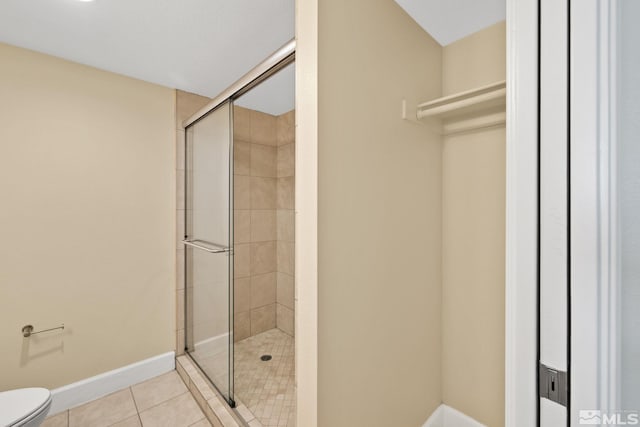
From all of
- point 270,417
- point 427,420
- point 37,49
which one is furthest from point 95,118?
point 427,420

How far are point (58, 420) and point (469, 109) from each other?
2.89m

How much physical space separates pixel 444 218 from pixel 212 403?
5.87ft

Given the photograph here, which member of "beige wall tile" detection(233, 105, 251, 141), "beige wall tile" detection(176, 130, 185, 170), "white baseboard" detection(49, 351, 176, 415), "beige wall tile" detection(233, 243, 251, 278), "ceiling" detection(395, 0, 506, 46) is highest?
"ceiling" detection(395, 0, 506, 46)

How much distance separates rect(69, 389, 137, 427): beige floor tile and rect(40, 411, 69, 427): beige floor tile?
0.7 inches

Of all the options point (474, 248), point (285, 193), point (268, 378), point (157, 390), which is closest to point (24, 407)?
point (157, 390)

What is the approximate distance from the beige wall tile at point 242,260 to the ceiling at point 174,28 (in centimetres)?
150

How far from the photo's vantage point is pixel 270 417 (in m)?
1.56

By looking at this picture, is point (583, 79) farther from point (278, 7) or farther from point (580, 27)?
point (278, 7)

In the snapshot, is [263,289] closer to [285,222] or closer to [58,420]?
[285,222]

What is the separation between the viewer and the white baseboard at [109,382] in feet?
5.35

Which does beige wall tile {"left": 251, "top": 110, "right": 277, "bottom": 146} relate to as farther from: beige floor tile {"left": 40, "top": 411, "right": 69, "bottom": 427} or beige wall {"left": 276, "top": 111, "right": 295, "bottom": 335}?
beige floor tile {"left": 40, "top": 411, "right": 69, "bottom": 427}

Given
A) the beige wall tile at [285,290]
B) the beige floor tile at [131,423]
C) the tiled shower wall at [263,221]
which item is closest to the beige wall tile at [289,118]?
the tiled shower wall at [263,221]

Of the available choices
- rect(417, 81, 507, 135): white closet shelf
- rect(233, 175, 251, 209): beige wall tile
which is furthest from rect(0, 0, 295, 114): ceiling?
rect(233, 175, 251, 209): beige wall tile

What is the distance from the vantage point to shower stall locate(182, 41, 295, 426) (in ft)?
5.53
